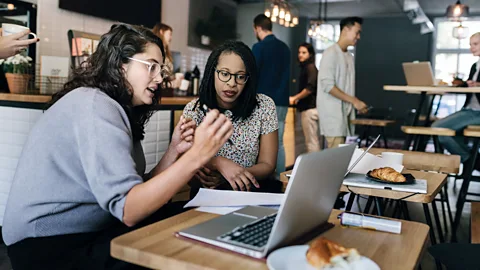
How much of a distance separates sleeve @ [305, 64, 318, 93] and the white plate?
5158mm

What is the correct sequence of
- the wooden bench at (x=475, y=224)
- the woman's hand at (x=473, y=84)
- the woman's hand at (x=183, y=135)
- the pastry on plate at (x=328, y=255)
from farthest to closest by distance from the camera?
the woman's hand at (x=473, y=84)
the wooden bench at (x=475, y=224)
the woman's hand at (x=183, y=135)
the pastry on plate at (x=328, y=255)

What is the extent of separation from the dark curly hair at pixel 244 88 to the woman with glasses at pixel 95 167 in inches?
26.8

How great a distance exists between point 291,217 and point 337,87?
3251mm

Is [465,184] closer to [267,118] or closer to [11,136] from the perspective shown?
[267,118]

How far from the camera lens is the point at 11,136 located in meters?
3.06

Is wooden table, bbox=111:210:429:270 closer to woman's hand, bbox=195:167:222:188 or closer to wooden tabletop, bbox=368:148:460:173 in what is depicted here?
→ woman's hand, bbox=195:167:222:188

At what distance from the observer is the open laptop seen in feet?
13.7

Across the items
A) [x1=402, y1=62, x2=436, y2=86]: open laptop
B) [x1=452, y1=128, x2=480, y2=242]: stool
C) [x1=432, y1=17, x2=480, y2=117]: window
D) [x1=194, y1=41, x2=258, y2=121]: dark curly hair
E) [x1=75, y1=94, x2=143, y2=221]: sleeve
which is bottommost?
[x1=452, y1=128, x2=480, y2=242]: stool

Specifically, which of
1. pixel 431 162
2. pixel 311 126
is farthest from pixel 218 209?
pixel 311 126

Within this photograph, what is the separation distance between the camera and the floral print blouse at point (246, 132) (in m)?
2.17

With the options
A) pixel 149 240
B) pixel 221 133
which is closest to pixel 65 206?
pixel 149 240

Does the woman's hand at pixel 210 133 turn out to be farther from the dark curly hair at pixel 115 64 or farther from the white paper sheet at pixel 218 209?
the dark curly hair at pixel 115 64

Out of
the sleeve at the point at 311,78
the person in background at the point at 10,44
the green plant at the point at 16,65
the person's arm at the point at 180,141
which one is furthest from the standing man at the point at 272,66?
the person's arm at the point at 180,141

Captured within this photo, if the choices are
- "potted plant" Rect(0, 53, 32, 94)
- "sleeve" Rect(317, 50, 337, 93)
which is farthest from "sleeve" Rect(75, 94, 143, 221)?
"sleeve" Rect(317, 50, 337, 93)
